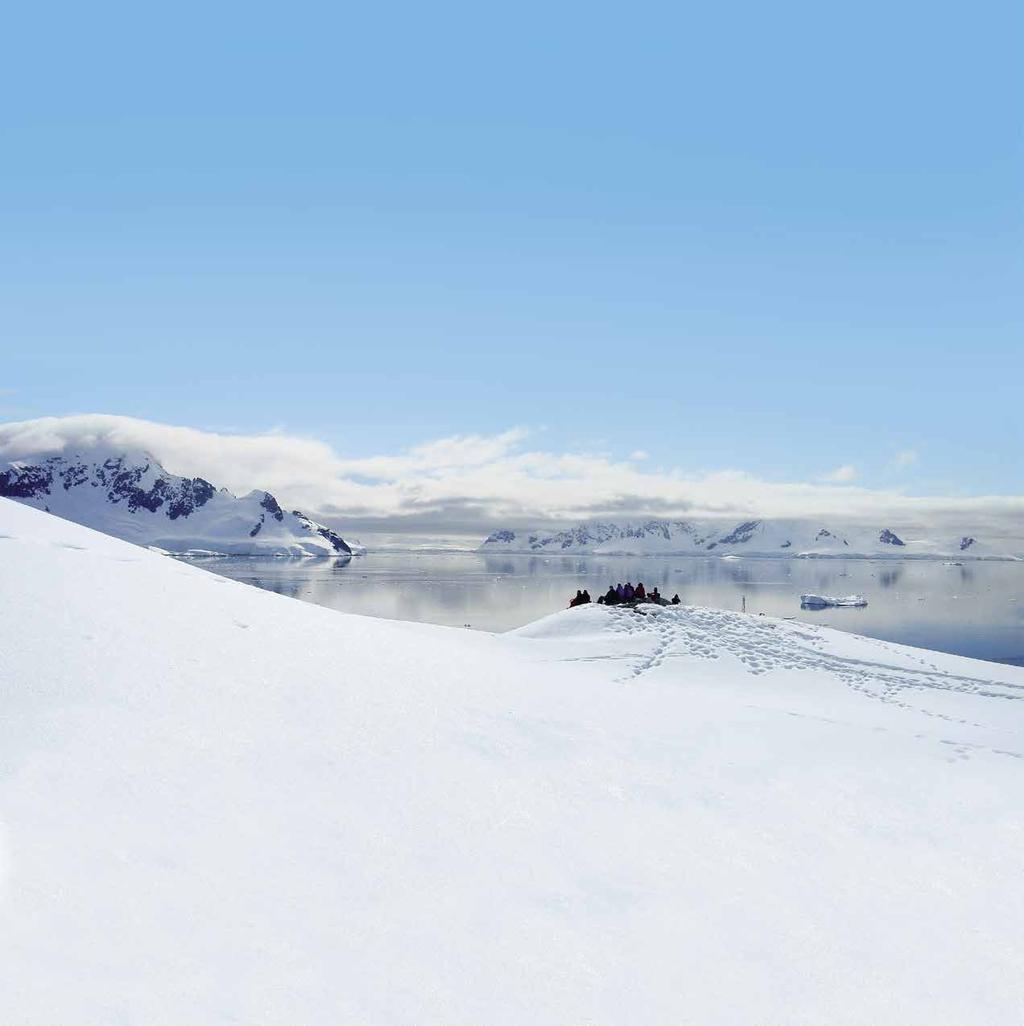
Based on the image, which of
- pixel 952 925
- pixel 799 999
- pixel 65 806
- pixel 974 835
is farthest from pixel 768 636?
pixel 65 806

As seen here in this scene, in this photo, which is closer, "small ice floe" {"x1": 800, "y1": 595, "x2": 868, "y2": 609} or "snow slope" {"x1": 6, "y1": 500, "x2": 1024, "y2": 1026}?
"snow slope" {"x1": 6, "y1": 500, "x2": 1024, "y2": 1026}

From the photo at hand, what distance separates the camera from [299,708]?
9039mm

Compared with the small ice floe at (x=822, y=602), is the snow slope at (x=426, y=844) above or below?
above

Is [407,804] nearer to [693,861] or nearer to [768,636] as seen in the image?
[693,861]

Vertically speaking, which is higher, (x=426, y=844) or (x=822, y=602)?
(x=426, y=844)

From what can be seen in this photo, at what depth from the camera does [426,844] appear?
670 cm

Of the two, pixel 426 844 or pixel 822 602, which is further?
pixel 822 602

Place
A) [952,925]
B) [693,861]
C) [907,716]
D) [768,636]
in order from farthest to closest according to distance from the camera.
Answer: [768,636], [907,716], [693,861], [952,925]

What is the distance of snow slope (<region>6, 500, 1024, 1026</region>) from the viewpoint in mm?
4945

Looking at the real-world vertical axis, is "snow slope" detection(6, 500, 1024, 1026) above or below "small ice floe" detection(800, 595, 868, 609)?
above

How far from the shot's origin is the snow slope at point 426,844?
195 inches

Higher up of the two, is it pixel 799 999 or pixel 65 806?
pixel 65 806

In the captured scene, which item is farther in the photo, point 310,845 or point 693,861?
point 693,861

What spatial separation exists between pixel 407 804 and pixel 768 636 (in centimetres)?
2055
